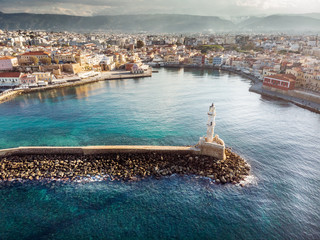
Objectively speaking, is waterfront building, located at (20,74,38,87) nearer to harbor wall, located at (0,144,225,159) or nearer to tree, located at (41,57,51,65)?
tree, located at (41,57,51,65)

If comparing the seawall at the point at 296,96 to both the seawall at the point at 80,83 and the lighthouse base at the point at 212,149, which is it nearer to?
the lighthouse base at the point at 212,149

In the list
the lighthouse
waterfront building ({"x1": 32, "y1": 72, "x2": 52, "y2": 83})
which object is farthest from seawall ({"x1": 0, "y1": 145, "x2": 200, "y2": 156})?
waterfront building ({"x1": 32, "y1": 72, "x2": 52, "y2": 83})

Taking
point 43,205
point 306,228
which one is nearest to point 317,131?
point 306,228

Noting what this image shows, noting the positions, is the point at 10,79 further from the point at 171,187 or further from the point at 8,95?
the point at 171,187

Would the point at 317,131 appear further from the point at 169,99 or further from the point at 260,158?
the point at 169,99

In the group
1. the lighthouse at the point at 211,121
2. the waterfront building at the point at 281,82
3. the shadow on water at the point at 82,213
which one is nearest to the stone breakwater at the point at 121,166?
the lighthouse at the point at 211,121
